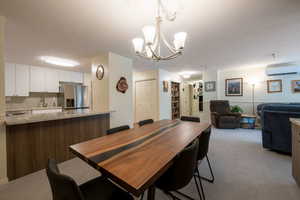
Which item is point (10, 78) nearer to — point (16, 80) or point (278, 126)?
point (16, 80)

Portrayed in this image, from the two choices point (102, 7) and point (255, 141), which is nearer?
point (102, 7)

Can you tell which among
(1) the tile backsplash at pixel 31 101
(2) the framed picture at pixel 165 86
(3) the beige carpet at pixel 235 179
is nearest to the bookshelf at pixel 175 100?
(2) the framed picture at pixel 165 86

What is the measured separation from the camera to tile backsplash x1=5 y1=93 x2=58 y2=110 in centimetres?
410

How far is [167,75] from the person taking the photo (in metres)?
5.64

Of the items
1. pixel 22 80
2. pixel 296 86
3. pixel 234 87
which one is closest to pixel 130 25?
pixel 22 80

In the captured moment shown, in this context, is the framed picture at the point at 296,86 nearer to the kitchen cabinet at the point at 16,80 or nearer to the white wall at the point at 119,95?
the white wall at the point at 119,95

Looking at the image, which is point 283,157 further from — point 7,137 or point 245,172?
point 7,137

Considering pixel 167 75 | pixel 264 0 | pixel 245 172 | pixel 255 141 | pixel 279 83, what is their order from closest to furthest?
1. pixel 264 0
2. pixel 245 172
3. pixel 255 141
4. pixel 279 83
5. pixel 167 75

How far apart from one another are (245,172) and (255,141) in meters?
1.85

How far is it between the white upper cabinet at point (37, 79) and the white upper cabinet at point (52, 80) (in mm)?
93

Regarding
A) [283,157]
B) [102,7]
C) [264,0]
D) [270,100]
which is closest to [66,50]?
[102,7]

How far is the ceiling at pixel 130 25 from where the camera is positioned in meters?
1.56

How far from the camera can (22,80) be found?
3.97 meters

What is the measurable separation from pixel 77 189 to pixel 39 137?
1.97 meters
